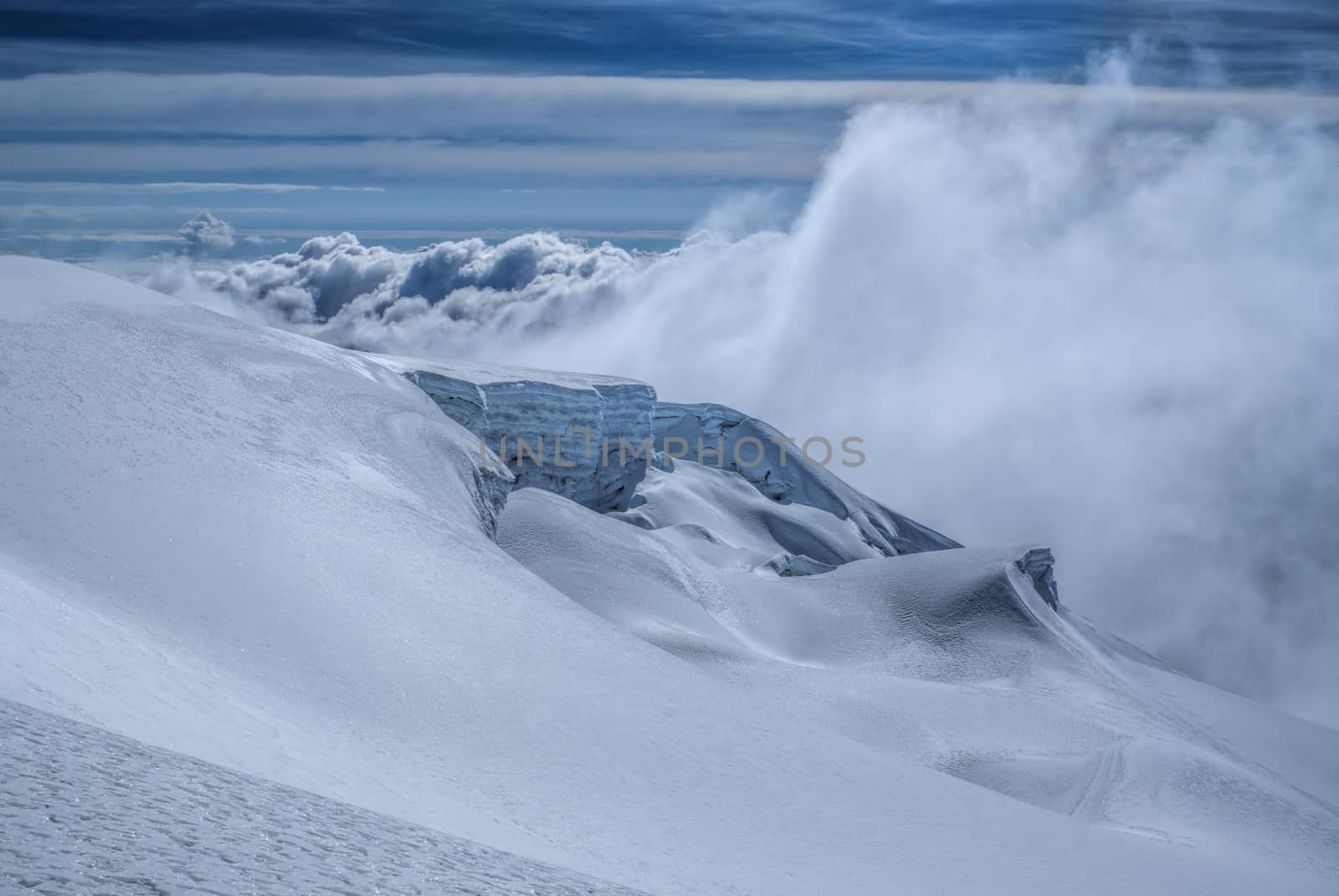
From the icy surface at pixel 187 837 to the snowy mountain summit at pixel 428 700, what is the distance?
2 cm

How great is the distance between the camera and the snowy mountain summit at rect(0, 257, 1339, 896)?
547cm

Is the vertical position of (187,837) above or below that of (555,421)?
above

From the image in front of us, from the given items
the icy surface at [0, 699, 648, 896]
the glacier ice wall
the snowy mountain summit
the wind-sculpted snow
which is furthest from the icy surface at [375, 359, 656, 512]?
the icy surface at [0, 699, 648, 896]

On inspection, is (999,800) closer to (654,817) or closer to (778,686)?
(654,817)

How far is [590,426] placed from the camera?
32000 mm

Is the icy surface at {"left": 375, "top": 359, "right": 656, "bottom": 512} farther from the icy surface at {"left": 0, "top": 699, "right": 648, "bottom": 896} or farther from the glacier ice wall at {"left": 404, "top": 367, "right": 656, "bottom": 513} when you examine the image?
the icy surface at {"left": 0, "top": 699, "right": 648, "bottom": 896}

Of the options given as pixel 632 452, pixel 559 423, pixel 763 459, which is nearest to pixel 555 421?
pixel 559 423

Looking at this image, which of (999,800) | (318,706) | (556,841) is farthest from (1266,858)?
(318,706)

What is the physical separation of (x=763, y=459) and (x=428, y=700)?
37.3 metres

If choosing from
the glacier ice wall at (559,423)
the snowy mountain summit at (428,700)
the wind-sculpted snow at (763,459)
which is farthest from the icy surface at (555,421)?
the wind-sculpted snow at (763,459)

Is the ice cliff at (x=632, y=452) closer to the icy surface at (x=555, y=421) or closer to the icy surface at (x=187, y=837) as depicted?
the icy surface at (x=555, y=421)

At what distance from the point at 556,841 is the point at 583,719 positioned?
2.85m

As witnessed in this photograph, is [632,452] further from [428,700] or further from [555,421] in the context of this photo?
[428,700]

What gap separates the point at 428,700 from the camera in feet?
32.2
